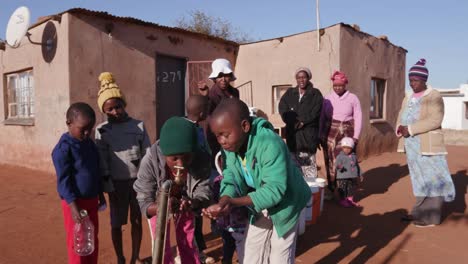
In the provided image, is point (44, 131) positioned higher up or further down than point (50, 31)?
further down

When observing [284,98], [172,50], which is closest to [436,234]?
[284,98]

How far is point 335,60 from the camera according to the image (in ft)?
26.0

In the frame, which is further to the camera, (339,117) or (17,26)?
(17,26)

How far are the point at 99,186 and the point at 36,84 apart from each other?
5.69 meters

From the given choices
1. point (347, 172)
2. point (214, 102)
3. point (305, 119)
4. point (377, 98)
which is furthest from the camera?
point (377, 98)

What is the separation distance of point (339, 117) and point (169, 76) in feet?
14.7

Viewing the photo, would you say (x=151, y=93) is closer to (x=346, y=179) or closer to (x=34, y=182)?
(x=34, y=182)

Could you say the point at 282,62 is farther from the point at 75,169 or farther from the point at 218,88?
the point at 75,169

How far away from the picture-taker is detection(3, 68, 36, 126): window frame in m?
7.76

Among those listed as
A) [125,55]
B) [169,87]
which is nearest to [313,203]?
[125,55]

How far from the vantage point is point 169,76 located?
819cm

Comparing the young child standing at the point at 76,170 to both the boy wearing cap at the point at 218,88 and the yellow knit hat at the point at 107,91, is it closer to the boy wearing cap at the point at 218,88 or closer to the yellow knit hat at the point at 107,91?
the yellow knit hat at the point at 107,91

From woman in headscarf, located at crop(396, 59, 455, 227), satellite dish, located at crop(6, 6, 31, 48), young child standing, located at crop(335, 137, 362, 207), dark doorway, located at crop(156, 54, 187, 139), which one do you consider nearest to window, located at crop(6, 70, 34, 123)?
satellite dish, located at crop(6, 6, 31, 48)

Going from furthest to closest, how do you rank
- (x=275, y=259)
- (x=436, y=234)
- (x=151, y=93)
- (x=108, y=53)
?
1. (x=151, y=93)
2. (x=108, y=53)
3. (x=436, y=234)
4. (x=275, y=259)
